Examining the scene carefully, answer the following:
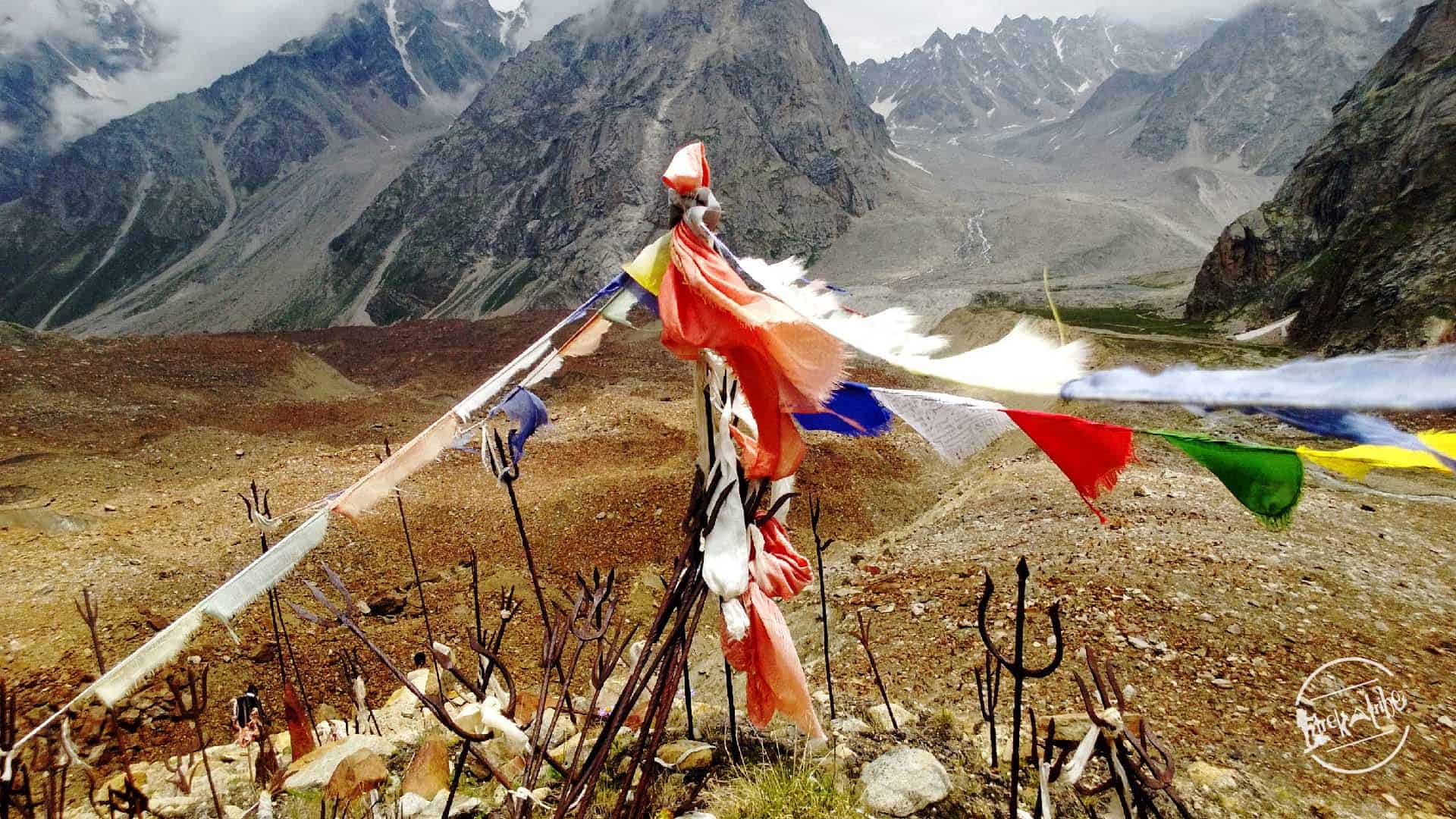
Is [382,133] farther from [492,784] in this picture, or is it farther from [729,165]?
[492,784]

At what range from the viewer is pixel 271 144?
11194 centimetres

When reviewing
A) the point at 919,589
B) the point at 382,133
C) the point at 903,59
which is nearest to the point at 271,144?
the point at 382,133

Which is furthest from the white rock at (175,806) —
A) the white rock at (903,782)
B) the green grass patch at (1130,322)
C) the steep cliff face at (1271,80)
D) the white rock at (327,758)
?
the steep cliff face at (1271,80)

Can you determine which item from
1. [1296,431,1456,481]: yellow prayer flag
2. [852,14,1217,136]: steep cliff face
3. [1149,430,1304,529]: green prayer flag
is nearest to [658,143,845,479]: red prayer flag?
[1149,430,1304,529]: green prayer flag

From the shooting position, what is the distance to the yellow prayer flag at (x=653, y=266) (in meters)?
2.46

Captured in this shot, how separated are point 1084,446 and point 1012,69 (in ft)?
678

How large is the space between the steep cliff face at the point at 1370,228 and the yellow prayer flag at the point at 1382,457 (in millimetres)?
16268

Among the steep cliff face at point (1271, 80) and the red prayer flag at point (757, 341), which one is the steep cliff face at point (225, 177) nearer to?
the red prayer flag at point (757, 341)

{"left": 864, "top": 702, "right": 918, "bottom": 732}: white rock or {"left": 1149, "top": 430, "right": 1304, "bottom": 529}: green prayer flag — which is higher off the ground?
{"left": 1149, "top": 430, "right": 1304, "bottom": 529}: green prayer flag

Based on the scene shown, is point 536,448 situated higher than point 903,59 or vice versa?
point 903,59

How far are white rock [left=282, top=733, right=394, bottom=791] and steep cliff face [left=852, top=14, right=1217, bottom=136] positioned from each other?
159205 mm

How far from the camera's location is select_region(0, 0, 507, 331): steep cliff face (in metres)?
90.2

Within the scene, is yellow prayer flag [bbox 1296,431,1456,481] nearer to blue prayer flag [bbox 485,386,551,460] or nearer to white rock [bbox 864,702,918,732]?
blue prayer flag [bbox 485,386,551,460]

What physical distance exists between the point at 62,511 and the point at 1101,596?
13704 millimetres
